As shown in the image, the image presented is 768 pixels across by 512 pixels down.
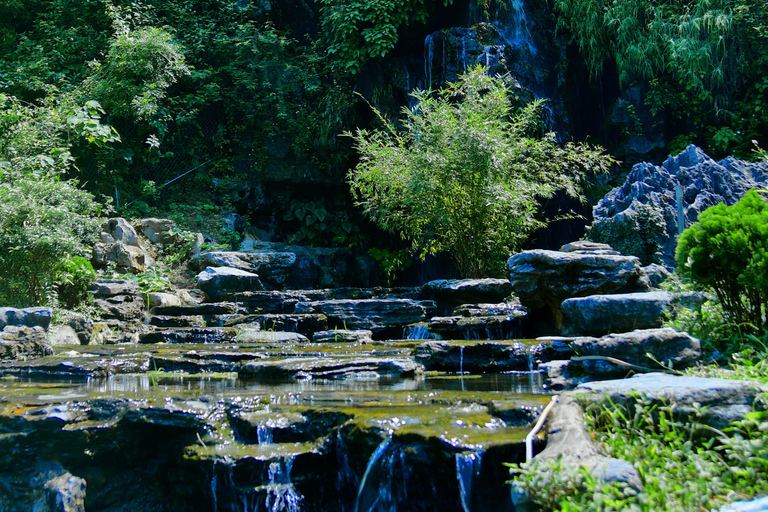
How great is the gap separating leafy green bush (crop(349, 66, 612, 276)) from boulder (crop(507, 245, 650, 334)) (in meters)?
1.94

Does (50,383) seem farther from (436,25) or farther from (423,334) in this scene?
(436,25)

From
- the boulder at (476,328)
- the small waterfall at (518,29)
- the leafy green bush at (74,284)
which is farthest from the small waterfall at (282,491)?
the small waterfall at (518,29)

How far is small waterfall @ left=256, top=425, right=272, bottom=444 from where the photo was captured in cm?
346

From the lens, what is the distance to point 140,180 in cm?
Answer: 1270

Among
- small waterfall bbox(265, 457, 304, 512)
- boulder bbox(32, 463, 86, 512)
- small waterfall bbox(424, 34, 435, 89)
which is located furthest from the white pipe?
small waterfall bbox(424, 34, 435, 89)

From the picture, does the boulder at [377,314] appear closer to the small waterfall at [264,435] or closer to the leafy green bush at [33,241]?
the leafy green bush at [33,241]

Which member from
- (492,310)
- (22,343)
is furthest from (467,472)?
(22,343)

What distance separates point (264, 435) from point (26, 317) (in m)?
4.41

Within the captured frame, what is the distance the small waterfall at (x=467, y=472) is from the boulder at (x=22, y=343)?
5.03 m

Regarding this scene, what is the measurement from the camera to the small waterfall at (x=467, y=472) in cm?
272

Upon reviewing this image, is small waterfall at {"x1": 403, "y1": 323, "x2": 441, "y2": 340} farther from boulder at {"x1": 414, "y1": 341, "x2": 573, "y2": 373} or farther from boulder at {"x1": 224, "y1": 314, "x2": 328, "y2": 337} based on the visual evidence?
boulder at {"x1": 414, "y1": 341, "x2": 573, "y2": 373}

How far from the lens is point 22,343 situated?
580cm

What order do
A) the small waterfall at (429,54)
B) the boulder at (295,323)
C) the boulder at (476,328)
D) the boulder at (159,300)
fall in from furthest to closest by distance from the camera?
the small waterfall at (429,54) < the boulder at (159,300) < the boulder at (295,323) < the boulder at (476,328)

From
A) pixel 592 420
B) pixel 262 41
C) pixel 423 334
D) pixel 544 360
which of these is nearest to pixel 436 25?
pixel 262 41
